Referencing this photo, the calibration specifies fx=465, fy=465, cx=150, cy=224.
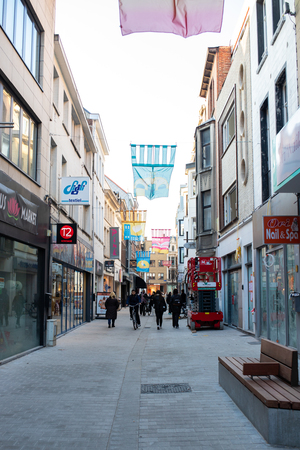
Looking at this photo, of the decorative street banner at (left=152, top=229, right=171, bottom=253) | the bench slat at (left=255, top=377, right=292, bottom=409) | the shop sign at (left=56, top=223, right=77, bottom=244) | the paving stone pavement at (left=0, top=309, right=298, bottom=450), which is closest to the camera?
the bench slat at (left=255, top=377, right=292, bottom=409)

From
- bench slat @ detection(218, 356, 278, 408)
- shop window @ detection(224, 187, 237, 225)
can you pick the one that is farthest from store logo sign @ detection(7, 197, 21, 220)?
shop window @ detection(224, 187, 237, 225)

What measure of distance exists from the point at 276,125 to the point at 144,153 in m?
6.52

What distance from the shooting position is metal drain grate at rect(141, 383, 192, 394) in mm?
7410

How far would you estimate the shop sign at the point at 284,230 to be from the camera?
10.5 metres

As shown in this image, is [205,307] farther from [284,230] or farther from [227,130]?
[284,230]

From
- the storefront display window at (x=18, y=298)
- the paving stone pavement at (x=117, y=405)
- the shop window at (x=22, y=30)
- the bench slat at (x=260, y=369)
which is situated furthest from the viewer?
the shop window at (x=22, y=30)

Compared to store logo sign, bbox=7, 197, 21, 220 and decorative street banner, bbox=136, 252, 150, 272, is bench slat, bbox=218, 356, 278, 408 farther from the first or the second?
decorative street banner, bbox=136, 252, 150, 272

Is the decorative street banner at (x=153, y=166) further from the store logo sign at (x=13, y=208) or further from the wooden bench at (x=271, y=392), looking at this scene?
the wooden bench at (x=271, y=392)

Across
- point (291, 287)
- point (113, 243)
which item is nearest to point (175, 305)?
point (291, 287)

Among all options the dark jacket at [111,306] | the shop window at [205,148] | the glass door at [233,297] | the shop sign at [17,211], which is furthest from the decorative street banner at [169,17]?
the shop window at [205,148]

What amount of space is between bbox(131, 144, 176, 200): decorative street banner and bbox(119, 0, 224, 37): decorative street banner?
10.3 meters

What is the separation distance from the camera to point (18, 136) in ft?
37.5

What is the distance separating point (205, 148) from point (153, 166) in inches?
374

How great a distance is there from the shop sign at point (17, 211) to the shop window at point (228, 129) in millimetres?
11468
